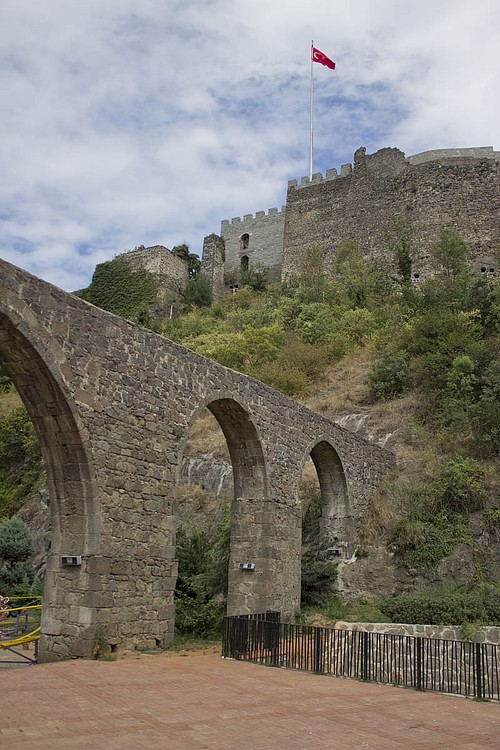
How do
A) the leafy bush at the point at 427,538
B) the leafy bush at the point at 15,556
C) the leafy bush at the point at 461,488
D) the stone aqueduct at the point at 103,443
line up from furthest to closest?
the leafy bush at the point at 15,556
the leafy bush at the point at 461,488
the leafy bush at the point at 427,538
the stone aqueduct at the point at 103,443

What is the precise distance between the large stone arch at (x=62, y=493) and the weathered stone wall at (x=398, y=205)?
87.6 ft

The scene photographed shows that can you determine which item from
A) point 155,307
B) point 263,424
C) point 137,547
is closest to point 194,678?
point 137,547

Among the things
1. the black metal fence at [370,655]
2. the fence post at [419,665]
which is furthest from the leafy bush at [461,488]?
the fence post at [419,665]

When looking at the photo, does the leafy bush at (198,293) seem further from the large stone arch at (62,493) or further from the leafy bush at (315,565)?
the large stone arch at (62,493)

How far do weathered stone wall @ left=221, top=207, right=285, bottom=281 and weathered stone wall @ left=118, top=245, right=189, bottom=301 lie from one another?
4.05 meters

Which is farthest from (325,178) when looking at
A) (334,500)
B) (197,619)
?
(197,619)

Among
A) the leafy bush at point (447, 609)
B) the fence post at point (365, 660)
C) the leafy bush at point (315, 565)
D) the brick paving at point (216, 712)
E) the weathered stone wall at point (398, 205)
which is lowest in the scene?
the brick paving at point (216, 712)

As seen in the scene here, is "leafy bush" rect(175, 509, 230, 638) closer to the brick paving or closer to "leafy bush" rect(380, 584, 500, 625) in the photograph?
"leafy bush" rect(380, 584, 500, 625)

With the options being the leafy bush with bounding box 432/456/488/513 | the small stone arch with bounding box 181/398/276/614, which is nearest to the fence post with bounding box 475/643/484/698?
the small stone arch with bounding box 181/398/276/614

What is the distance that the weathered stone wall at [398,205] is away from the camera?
33.0 meters

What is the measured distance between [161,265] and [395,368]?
21.1 m

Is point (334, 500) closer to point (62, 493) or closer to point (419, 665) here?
point (419, 665)

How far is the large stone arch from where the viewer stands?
877 centimetres

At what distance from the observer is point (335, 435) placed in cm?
1691
